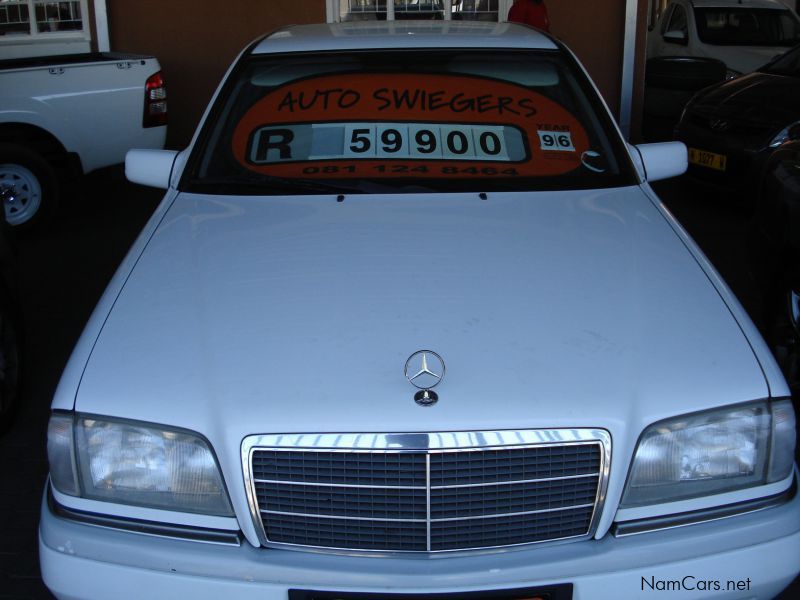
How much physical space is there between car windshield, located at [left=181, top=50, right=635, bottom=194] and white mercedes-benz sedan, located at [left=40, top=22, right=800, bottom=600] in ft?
2.03

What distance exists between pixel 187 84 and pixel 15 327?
21.7ft

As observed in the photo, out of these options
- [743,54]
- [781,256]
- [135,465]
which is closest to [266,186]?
[135,465]

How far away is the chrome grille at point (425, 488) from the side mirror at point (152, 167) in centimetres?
173

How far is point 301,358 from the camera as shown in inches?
92.0

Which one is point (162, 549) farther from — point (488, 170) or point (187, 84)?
point (187, 84)

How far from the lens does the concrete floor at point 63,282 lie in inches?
134

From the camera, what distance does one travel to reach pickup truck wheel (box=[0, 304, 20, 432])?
4.04 metres

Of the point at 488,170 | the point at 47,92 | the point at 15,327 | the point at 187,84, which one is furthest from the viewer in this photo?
the point at 187,84

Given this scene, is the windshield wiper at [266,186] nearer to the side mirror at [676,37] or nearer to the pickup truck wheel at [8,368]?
the pickup truck wheel at [8,368]

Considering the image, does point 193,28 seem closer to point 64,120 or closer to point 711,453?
point 64,120

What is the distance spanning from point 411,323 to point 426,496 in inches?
19.1

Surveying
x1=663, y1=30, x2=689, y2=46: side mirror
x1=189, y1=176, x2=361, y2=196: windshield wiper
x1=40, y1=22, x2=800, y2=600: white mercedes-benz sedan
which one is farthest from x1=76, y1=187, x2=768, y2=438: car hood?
x1=663, y1=30, x2=689, y2=46: side mirror

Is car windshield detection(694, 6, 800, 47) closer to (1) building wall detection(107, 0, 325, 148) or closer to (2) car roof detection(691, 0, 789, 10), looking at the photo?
(2) car roof detection(691, 0, 789, 10)

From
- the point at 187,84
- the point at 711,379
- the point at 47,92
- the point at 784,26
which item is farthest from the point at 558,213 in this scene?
the point at 784,26
